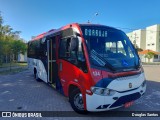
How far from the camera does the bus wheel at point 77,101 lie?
586 centimetres

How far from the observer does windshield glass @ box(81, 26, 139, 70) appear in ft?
17.6

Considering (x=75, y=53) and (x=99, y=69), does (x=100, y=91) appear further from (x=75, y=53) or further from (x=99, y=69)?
(x=75, y=53)

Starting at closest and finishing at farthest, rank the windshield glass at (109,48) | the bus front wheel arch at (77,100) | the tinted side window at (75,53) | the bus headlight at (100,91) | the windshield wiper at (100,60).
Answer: the bus headlight at (100,91) < the windshield wiper at (100,60) < the windshield glass at (109,48) < the tinted side window at (75,53) < the bus front wheel arch at (77,100)

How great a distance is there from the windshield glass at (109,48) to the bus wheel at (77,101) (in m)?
1.30

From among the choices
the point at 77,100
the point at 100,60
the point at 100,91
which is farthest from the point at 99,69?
the point at 77,100

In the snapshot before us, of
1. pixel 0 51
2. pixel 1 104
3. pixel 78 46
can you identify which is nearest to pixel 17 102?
pixel 1 104

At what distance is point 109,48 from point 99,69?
3.63 ft

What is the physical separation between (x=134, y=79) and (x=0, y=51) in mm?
19405

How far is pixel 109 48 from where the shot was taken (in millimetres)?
5961

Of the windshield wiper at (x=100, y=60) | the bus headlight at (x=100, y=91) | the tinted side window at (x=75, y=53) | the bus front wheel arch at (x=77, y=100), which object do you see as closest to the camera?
the bus headlight at (x=100, y=91)

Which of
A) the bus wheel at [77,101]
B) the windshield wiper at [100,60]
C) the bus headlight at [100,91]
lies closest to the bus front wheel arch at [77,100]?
the bus wheel at [77,101]

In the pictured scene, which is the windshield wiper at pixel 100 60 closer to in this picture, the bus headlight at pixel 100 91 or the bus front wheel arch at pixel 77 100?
the bus headlight at pixel 100 91

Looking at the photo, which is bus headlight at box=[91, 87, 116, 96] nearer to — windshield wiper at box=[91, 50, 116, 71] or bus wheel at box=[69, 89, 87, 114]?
windshield wiper at box=[91, 50, 116, 71]

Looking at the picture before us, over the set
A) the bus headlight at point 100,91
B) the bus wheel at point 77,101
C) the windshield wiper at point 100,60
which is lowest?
the bus wheel at point 77,101
